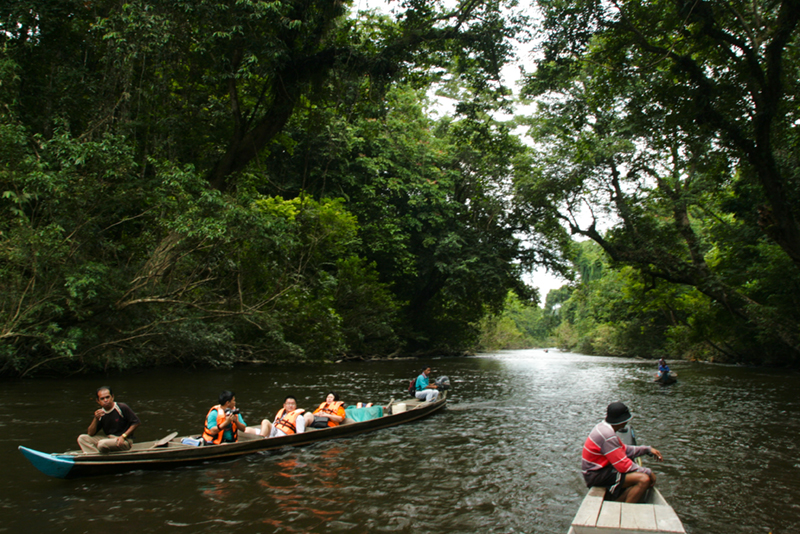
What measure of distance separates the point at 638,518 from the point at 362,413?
25.1ft

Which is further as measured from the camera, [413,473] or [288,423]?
[288,423]

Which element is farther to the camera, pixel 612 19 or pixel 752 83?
pixel 612 19

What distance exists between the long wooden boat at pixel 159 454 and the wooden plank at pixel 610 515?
595 centimetres

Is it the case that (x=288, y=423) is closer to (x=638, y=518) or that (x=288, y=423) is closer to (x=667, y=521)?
(x=638, y=518)

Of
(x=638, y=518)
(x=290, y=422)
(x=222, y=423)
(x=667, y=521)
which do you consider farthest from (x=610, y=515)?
(x=290, y=422)

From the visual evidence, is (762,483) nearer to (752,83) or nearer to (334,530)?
(334,530)

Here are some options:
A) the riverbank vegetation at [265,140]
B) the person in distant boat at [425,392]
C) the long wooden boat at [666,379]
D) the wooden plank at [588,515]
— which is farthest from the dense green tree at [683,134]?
the wooden plank at [588,515]

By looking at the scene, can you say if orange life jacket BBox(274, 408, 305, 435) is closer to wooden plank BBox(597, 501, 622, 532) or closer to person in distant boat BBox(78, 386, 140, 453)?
person in distant boat BBox(78, 386, 140, 453)

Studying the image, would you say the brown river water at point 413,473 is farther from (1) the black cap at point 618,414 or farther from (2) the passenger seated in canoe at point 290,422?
(1) the black cap at point 618,414

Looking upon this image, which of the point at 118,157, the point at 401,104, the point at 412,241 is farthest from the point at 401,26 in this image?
the point at 412,241

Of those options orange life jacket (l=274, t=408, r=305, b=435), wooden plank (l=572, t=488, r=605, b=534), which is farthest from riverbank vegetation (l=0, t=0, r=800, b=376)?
wooden plank (l=572, t=488, r=605, b=534)

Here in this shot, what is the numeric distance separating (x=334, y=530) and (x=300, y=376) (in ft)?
52.9

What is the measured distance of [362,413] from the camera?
1156cm

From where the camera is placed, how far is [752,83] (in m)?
12.5
